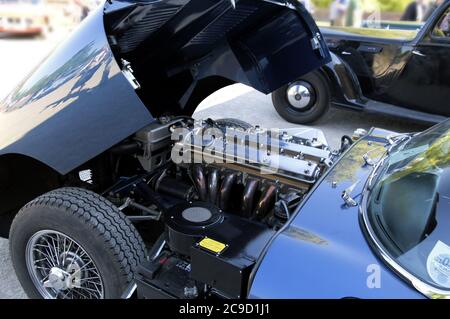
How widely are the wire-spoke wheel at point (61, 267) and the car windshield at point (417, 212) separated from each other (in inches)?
55.5

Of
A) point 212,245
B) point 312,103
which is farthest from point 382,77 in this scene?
point 212,245

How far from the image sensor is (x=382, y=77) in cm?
553

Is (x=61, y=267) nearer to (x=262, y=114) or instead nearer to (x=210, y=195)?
(x=210, y=195)

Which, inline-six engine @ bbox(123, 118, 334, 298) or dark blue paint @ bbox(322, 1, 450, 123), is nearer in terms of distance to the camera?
inline-six engine @ bbox(123, 118, 334, 298)

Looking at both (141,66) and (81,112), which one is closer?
(81,112)

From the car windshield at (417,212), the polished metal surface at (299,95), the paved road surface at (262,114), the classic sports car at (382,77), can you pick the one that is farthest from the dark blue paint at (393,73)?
the car windshield at (417,212)

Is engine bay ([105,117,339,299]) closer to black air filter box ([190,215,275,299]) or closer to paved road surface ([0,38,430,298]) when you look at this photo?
black air filter box ([190,215,275,299])

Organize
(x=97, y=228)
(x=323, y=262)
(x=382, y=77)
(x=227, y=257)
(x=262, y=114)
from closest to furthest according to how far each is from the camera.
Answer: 1. (x=323, y=262)
2. (x=227, y=257)
3. (x=97, y=228)
4. (x=382, y=77)
5. (x=262, y=114)

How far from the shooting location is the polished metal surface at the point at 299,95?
5953 mm

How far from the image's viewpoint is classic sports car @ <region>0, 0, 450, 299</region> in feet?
5.00

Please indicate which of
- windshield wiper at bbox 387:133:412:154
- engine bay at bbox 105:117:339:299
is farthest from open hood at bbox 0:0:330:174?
windshield wiper at bbox 387:133:412:154

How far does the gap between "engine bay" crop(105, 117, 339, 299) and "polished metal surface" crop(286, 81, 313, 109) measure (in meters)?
3.02

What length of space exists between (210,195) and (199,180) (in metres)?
0.11
